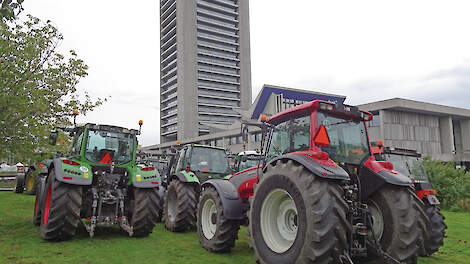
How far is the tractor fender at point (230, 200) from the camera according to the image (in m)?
5.67

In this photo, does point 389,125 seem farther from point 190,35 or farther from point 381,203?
point 190,35

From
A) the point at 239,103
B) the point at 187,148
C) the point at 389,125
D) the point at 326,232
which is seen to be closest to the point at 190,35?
the point at 239,103

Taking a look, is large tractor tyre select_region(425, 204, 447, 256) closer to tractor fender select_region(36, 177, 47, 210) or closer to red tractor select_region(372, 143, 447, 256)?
red tractor select_region(372, 143, 447, 256)

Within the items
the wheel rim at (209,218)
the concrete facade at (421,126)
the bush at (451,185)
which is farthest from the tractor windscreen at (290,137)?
the concrete facade at (421,126)

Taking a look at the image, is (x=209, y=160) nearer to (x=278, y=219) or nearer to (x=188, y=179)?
(x=188, y=179)

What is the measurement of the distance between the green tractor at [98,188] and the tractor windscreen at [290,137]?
314 centimetres

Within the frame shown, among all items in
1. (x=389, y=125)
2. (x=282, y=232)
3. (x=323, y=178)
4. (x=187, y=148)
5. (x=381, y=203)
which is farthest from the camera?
(x=389, y=125)

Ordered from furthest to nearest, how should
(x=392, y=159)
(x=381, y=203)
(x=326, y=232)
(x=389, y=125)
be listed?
(x=389, y=125) < (x=392, y=159) < (x=381, y=203) < (x=326, y=232)

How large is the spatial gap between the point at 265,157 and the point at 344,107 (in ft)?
4.78

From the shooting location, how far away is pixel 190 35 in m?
95.3

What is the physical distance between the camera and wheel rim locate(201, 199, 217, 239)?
607 centimetres

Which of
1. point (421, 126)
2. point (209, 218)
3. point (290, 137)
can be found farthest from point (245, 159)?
point (421, 126)

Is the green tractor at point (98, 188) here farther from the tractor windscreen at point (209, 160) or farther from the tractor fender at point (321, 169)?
the tractor fender at point (321, 169)

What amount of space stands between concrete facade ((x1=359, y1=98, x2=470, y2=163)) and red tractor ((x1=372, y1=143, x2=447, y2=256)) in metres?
23.0
